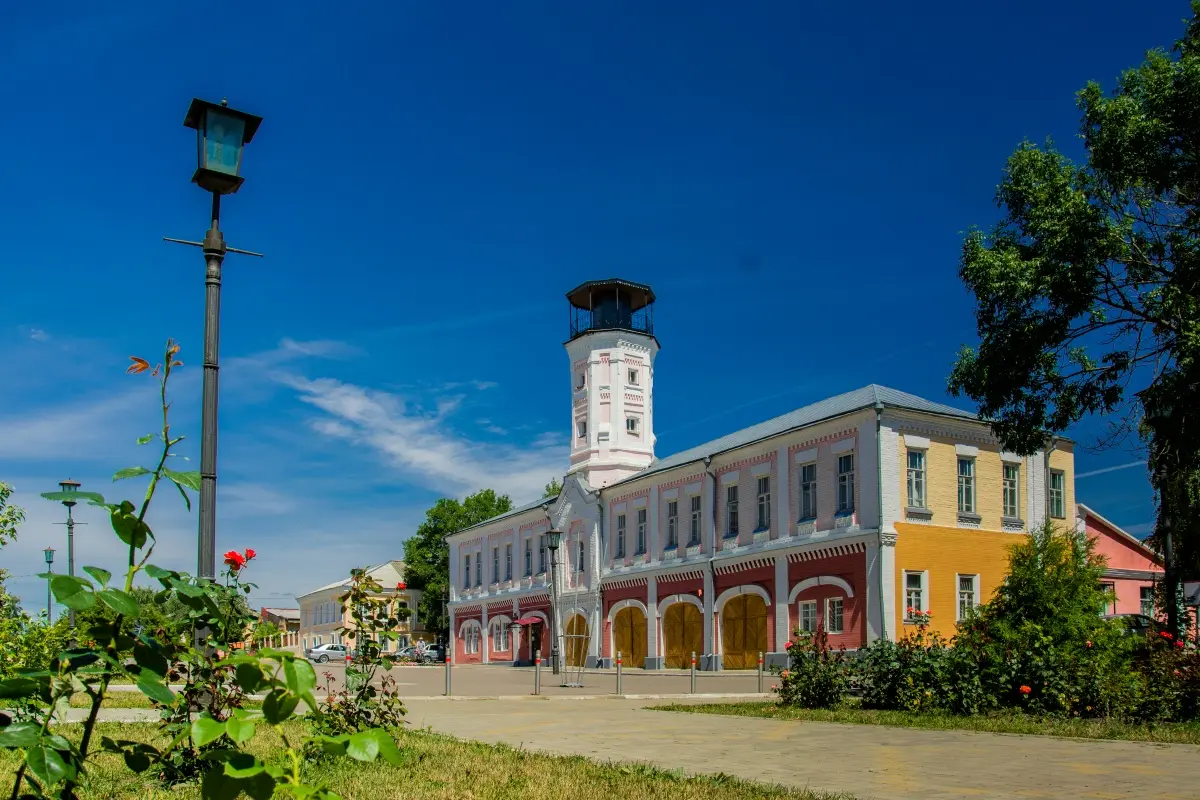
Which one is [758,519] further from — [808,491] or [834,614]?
[834,614]

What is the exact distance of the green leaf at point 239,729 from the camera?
7.16ft

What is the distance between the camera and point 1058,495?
3491cm

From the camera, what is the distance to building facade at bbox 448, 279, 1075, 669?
31.5 m

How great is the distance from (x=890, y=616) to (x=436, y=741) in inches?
854

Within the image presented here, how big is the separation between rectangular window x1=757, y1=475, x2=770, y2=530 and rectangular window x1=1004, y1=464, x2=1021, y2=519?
741cm

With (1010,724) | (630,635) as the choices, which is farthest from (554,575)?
(1010,724)

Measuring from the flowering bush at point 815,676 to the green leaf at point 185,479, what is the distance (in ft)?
45.7

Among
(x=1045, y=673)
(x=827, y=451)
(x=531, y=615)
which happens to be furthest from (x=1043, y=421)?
(x=531, y=615)

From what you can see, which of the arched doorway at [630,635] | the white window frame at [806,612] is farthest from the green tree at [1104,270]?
the arched doorway at [630,635]

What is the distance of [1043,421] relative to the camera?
19.5 meters

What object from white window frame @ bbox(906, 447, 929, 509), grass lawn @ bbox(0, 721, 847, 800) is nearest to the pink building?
white window frame @ bbox(906, 447, 929, 509)

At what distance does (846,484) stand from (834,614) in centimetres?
388

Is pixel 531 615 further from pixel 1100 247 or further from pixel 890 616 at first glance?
pixel 1100 247

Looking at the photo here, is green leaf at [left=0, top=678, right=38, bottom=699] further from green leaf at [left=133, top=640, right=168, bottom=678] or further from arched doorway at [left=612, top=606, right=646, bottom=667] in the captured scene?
arched doorway at [left=612, top=606, right=646, bottom=667]
